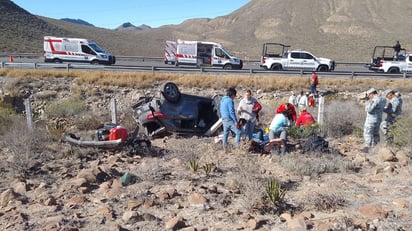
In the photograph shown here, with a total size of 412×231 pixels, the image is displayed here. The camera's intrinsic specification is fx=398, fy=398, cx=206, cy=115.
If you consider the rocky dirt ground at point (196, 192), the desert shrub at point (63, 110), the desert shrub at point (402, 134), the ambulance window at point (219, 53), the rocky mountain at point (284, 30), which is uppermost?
the rocky mountain at point (284, 30)

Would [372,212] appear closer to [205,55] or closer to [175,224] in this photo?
[175,224]

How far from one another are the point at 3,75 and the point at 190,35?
84273 millimetres

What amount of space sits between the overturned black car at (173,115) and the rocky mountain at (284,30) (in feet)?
147

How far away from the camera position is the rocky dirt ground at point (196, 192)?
189 inches

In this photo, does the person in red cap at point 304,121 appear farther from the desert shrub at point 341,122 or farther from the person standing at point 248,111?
the person standing at point 248,111

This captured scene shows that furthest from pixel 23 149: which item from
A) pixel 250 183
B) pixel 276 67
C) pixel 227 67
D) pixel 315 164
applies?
pixel 276 67

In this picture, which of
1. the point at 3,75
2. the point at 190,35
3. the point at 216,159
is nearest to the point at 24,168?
the point at 216,159

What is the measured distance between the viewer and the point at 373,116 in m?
8.57

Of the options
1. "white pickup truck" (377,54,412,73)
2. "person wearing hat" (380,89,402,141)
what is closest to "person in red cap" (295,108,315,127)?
"person wearing hat" (380,89,402,141)

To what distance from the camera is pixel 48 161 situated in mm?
7742

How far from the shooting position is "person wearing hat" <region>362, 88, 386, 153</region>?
830 cm

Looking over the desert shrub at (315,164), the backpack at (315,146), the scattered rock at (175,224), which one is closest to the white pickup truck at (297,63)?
the backpack at (315,146)

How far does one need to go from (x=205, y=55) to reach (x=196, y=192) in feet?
77.1

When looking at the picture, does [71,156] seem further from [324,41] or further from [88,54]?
[324,41]
